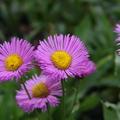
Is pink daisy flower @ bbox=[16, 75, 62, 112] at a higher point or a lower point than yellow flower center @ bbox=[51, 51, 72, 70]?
lower

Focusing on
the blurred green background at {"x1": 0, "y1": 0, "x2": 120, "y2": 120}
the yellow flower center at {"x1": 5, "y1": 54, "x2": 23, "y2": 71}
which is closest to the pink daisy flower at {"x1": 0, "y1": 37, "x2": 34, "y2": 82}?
the yellow flower center at {"x1": 5, "y1": 54, "x2": 23, "y2": 71}

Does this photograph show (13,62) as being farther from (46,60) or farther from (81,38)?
(81,38)

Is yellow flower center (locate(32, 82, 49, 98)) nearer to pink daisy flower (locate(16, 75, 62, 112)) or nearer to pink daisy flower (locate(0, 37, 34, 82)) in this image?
pink daisy flower (locate(16, 75, 62, 112))

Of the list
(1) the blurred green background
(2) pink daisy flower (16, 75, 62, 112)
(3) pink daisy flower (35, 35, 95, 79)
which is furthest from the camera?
(1) the blurred green background

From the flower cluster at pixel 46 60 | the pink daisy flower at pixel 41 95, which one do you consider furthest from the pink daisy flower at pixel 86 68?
the pink daisy flower at pixel 41 95

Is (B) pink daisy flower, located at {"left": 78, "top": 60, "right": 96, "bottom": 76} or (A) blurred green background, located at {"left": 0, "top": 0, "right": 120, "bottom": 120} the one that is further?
(A) blurred green background, located at {"left": 0, "top": 0, "right": 120, "bottom": 120}

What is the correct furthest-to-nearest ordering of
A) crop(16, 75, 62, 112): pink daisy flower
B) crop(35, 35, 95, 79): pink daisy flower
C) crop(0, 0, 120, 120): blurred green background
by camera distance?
crop(0, 0, 120, 120): blurred green background → crop(16, 75, 62, 112): pink daisy flower → crop(35, 35, 95, 79): pink daisy flower

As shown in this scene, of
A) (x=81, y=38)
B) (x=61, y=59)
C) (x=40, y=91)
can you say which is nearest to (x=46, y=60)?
(x=61, y=59)
